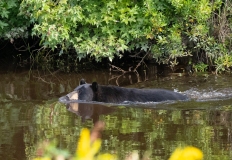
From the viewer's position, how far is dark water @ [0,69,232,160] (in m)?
6.55

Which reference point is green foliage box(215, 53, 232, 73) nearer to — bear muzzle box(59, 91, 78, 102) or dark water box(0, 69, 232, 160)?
dark water box(0, 69, 232, 160)

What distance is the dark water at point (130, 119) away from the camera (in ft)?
21.5

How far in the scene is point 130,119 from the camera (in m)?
8.20

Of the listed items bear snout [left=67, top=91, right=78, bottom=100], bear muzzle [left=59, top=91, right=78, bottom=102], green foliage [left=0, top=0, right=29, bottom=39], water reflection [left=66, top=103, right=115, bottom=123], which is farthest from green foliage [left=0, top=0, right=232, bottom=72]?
water reflection [left=66, top=103, right=115, bottom=123]

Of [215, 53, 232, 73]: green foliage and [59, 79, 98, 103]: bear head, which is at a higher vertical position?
[215, 53, 232, 73]: green foliage

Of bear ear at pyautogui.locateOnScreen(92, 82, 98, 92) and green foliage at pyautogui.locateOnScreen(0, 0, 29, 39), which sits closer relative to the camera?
bear ear at pyautogui.locateOnScreen(92, 82, 98, 92)

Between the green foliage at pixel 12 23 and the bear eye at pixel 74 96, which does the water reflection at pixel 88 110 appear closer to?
the bear eye at pixel 74 96

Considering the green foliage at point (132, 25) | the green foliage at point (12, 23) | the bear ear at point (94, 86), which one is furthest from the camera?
the green foliage at point (12, 23)

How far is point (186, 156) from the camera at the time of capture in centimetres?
185

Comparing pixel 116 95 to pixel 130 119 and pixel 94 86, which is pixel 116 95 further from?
pixel 130 119

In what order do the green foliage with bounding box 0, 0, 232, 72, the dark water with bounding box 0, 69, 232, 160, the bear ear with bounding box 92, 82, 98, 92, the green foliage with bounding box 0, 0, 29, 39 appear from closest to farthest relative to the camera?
the dark water with bounding box 0, 69, 232, 160 → the bear ear with bounding box 92, 82, 98, 92 → the green foliage with bounding box 0, 0, 232, 72 → the green foliage with bounding box 0, 0, 29, 39

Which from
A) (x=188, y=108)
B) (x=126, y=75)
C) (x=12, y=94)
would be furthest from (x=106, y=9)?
(x=188, y=108)

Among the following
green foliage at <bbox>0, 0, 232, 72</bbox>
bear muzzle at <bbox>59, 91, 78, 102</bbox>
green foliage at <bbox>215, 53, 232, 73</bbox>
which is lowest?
bear muzzle at <bbox>59, 91, 78, 102</bbox>

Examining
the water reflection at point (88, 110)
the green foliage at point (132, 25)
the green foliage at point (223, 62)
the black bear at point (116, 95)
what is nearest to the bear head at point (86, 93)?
the black bear at point (116, 95)
